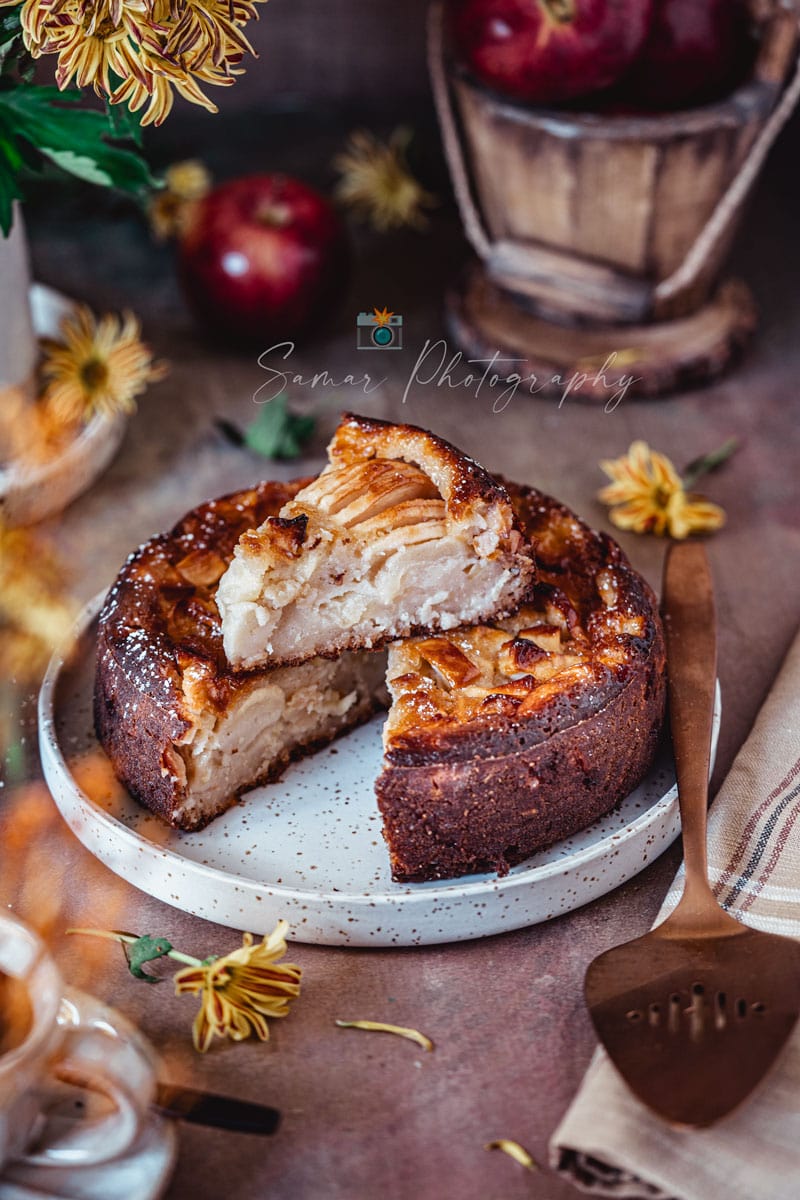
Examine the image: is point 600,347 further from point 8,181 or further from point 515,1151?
point 515,1151

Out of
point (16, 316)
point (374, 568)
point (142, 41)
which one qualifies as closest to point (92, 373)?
point (16, 316)

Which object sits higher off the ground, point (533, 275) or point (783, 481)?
point (533, 275)

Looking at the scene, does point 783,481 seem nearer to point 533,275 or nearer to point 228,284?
point 533,275

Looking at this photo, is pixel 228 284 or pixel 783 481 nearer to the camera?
pixel 783 481

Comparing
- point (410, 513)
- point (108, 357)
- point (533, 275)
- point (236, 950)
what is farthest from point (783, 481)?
point (236, 950)

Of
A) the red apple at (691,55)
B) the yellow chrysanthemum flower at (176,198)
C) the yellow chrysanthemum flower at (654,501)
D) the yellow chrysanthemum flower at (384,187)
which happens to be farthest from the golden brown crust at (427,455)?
the yellow chrysanthemum flower at (384,187)
